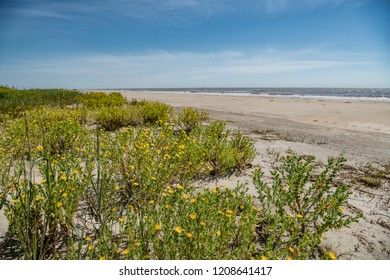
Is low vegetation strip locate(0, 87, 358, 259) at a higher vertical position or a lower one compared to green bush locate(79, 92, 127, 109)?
lower

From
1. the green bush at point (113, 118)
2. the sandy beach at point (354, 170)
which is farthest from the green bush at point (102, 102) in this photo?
the sandy beach at point (354, 170)

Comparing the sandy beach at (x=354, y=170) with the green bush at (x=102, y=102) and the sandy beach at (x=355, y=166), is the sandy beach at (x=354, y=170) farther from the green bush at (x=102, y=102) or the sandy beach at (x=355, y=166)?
the green bush at (x=102, y=102)

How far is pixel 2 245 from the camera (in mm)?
2154

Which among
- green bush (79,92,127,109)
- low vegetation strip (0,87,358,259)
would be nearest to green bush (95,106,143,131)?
low vegetation strip (0,87,358,259)

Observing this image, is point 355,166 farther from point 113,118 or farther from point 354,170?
point 113,118

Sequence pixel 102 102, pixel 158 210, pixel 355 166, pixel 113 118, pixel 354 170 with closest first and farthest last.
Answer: pixel 158 210, pixel 354 170, pixel 355 166, pixel 113 118, pixel 102 102

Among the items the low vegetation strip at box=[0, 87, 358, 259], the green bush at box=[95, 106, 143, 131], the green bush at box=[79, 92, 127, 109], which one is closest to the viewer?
the low vegetation strip at box=[0, 87, 358, 259]

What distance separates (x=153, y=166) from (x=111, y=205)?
0.61 metres

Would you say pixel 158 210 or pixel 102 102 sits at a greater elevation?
pixel 102 102

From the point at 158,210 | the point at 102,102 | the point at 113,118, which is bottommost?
the point at 158,210

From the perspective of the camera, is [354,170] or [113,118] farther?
[113,118]

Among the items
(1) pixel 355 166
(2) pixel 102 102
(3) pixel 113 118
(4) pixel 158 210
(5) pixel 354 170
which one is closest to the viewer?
(4) pixel 158 210

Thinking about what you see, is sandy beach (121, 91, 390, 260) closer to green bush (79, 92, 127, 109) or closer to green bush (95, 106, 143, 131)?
green bush (95, 106, 143, 131)

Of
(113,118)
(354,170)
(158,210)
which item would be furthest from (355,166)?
(113,118)
